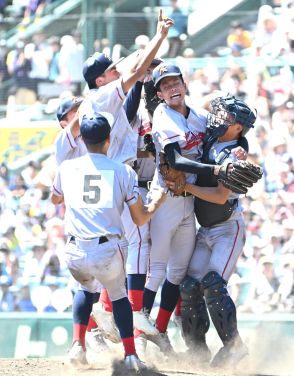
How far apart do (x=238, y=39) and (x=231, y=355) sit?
24.4 feet

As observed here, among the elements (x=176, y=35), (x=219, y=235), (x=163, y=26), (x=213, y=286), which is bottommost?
(x=176, y=35)

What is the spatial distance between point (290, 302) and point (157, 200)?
15.9 feet

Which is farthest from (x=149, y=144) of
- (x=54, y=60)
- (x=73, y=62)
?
(x=54, y=60)

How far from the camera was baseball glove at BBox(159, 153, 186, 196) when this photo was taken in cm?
600

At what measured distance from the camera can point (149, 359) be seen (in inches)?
252

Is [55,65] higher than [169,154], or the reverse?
[169,154]

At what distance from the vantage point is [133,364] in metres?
5.64

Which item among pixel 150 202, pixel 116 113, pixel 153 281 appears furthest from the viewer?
pixel 153 281

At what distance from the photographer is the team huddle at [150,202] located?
560 centimetres

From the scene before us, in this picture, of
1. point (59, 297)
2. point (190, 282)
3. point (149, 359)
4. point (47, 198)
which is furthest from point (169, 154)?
point (47, 198)

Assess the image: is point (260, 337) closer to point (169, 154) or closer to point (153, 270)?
point (153, 270)

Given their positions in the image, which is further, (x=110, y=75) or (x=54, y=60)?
(x=54, y=60)

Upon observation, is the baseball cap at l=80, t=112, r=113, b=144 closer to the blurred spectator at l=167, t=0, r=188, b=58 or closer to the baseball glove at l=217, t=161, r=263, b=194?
the baseball glove at l=217, t=161, r=263, b=194

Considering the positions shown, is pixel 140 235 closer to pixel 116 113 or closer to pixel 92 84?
pixel 116 113
